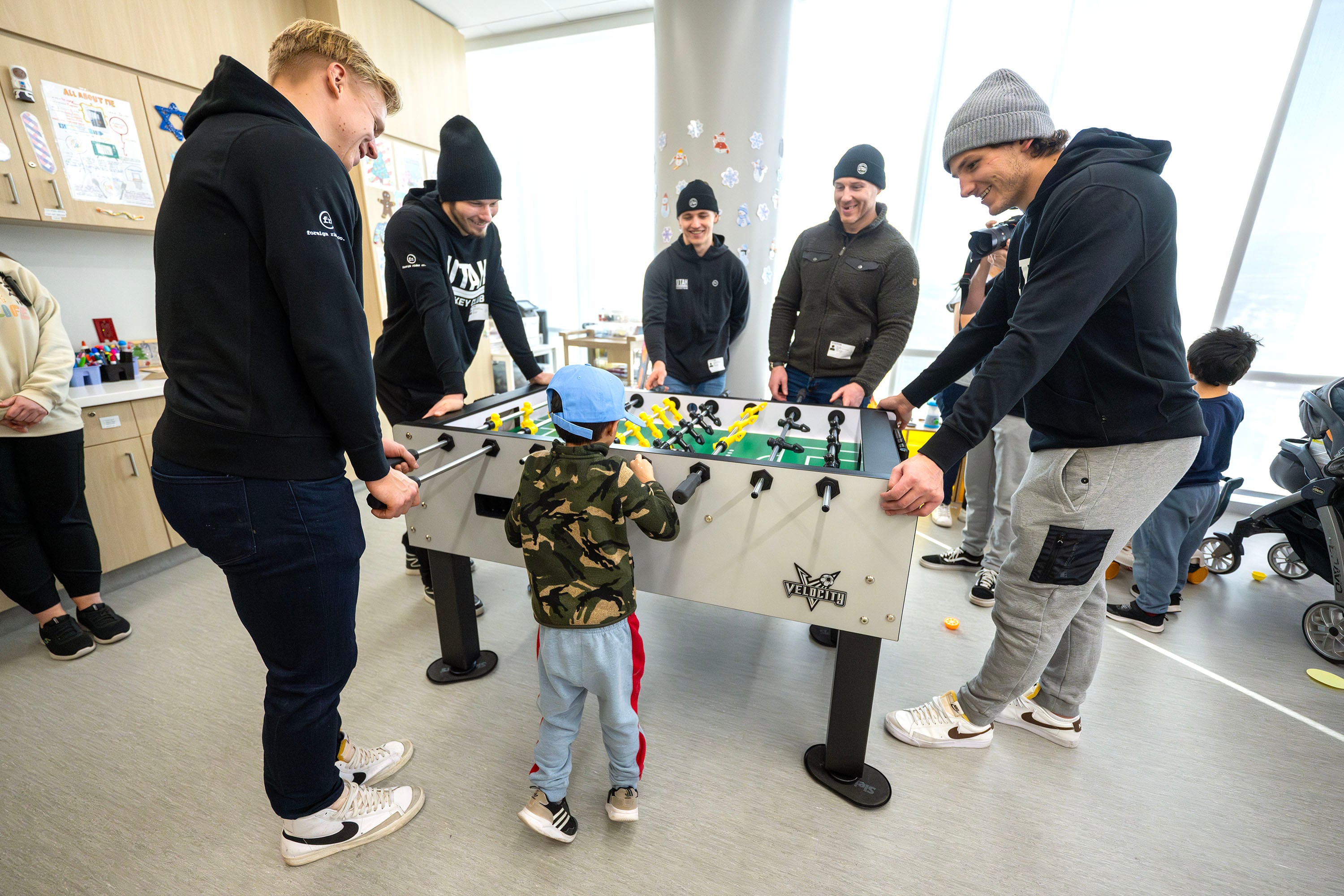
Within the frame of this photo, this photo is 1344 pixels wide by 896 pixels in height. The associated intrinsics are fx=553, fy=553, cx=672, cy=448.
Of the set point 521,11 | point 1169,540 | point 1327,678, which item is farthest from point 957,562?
point 521,11

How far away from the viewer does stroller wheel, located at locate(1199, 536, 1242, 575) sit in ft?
8.62

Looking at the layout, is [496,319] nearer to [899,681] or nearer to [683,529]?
[683,529]

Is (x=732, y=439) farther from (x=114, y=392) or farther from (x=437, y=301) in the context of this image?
(x=114, y=392)

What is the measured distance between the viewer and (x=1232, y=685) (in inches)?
75.3

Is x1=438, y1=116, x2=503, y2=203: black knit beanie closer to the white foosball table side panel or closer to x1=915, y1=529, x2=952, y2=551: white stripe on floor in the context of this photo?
the white foosball table side panel

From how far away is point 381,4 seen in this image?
3.29m

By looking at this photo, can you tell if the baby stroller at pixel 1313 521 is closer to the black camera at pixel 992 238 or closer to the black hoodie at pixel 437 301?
the black camera at pixel 992 238

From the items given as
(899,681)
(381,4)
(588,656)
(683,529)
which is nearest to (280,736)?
(588,656)

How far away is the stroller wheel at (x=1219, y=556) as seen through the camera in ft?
8.62

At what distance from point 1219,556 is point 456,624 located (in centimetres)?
343

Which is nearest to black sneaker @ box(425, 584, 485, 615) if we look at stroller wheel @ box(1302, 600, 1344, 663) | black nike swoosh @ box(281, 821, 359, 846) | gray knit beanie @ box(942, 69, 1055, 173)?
black nike swoosh @ box(281, 821, 359, 846)

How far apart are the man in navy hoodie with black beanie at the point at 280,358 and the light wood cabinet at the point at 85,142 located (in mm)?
2059

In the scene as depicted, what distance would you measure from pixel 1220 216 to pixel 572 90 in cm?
465

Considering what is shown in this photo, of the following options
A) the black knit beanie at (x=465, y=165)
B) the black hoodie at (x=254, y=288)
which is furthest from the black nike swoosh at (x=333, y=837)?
the black knit beanie at (x=465, y=165)
